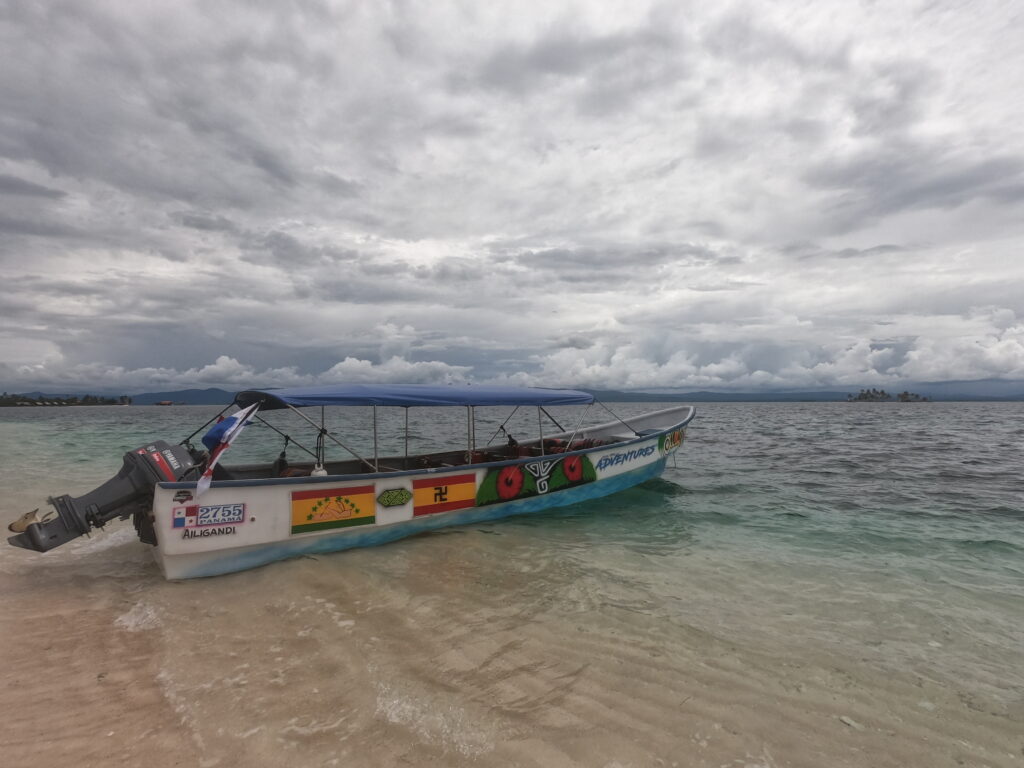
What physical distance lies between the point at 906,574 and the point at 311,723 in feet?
30.8

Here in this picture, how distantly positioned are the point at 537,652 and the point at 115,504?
6.85m

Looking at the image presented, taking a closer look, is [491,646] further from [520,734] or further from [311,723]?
[311,723]

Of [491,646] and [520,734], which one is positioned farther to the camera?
[491,646]

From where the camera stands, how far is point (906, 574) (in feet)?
27.1

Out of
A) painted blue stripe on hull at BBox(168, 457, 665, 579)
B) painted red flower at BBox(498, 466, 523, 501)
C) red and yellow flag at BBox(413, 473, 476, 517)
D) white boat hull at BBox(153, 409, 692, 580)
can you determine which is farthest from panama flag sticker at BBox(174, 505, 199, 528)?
painted red flower at BBox(498, 466, 523, 501)

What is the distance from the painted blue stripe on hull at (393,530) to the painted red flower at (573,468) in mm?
326

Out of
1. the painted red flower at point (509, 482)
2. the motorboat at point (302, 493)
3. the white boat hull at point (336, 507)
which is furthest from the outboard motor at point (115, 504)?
the painted red flower at point (509, 482)

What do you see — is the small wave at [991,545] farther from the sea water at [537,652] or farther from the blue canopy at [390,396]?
the blue canopy at [390,396]

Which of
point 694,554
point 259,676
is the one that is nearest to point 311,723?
point 259,676

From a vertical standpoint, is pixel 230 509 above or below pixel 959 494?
above

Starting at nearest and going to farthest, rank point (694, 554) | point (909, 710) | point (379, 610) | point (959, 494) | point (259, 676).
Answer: point (909, 710)
point (259, 676)
point (379, 610)
point (694, 554)
point (959, 494)

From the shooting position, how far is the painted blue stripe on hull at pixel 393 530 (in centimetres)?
801

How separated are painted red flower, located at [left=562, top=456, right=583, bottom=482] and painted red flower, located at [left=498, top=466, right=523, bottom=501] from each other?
4.93ft

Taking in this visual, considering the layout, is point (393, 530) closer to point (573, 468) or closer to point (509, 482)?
point (509, 482)
